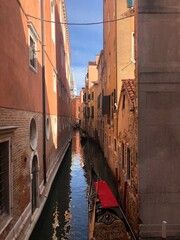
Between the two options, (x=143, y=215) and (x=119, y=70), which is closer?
(x=143, y=215)

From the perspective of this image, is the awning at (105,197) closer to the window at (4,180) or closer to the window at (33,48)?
the window at (4,180)

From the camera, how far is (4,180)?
6.30 metres

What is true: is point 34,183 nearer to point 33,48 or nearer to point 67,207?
point 67,207

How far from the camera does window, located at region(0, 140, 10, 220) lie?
20.2ft

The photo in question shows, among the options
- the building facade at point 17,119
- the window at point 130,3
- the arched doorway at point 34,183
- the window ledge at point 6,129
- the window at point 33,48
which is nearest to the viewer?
the window ledge at point 6,129

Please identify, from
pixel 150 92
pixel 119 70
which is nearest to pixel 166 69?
pixel 150 92

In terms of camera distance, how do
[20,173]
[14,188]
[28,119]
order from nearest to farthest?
[14,188] → [20,173] → [28,119]

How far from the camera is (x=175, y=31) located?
7055 mm

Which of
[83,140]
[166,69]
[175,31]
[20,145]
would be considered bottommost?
[83,140]

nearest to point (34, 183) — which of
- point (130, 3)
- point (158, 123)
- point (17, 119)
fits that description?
point (17, 119)

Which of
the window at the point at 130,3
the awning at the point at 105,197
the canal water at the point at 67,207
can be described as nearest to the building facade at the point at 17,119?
the canal water at the point at 67,207

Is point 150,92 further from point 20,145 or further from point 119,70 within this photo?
point 119,70

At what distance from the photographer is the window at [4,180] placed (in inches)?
243

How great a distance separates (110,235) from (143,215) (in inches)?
41.8
